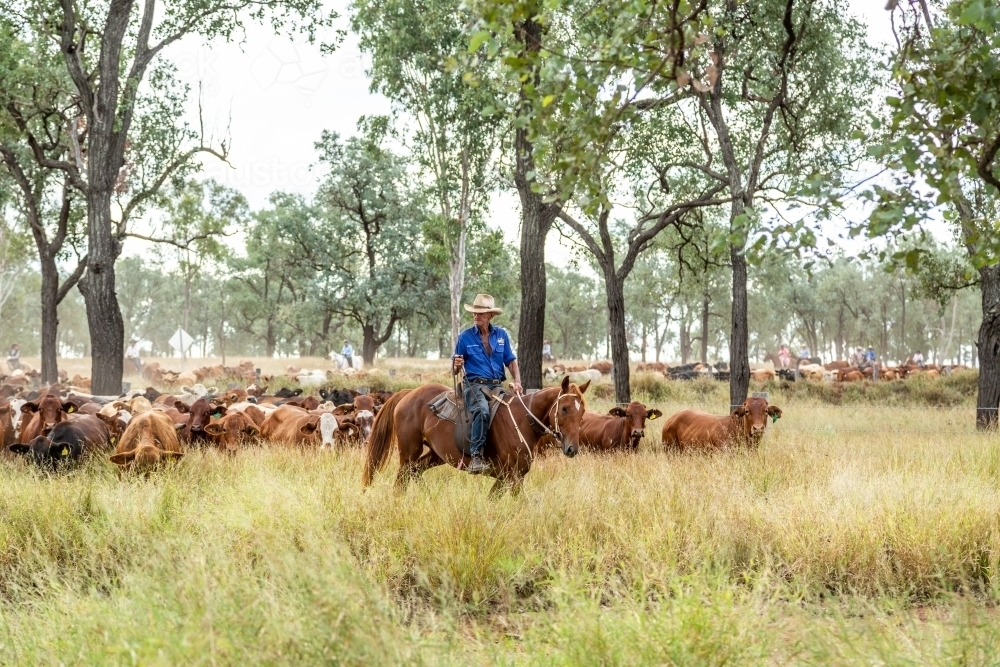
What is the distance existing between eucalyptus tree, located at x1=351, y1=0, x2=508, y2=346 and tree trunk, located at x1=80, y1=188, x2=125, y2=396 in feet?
24.7

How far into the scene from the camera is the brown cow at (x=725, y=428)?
41.0ft

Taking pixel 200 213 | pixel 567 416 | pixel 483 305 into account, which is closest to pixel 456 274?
pixel 200 213

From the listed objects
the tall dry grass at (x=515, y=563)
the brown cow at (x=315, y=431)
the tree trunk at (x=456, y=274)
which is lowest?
the tall dry grass at (x=515, y=563)

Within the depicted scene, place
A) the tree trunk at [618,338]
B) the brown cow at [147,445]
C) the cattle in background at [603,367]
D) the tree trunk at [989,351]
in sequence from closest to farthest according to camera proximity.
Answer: the brown cow at [147,445]
the tree trunk at [989,351]
the tree trunk at [618,338]
the cattle in background at [603,367]

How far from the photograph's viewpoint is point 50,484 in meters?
8.88

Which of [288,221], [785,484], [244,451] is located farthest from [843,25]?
[288,221]

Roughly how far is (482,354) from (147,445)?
4.54m

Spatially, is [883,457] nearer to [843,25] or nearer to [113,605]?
[113,605]

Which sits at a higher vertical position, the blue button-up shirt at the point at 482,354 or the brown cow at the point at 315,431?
the blue button-up shirt at the point at 482,354

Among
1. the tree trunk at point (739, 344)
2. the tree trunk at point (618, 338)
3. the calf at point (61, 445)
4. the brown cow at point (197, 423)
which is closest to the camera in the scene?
the calf at point (61, 445)

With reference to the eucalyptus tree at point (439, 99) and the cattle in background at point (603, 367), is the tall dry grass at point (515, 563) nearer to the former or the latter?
the eucalyptus tree at point (439, 99)

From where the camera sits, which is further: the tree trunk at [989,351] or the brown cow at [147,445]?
the tree trunk at [989,351]

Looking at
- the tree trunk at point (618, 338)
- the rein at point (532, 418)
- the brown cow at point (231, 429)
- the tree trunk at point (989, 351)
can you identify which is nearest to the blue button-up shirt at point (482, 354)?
the rein at point (532, 418)

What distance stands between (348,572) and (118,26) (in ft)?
55.1
